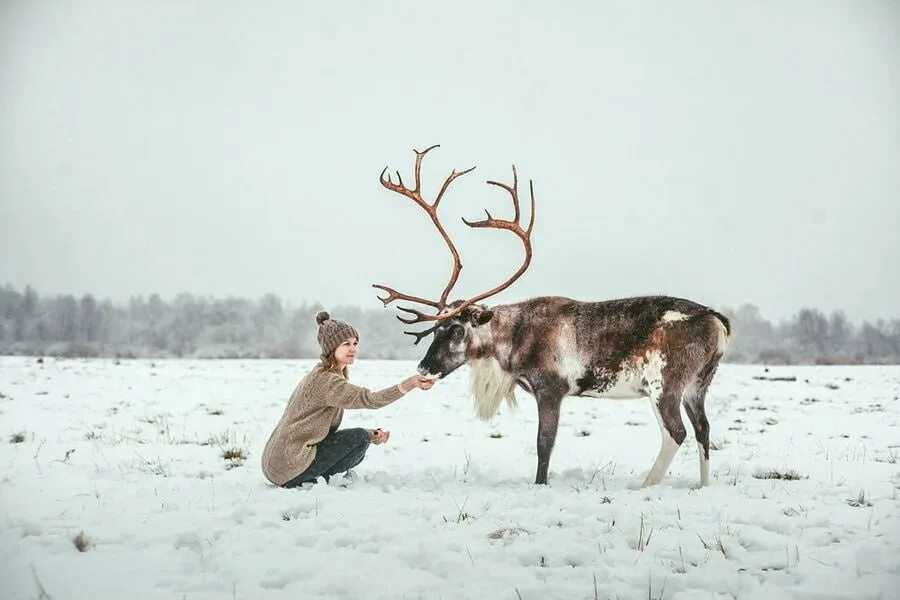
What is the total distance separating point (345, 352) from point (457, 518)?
1.89 m

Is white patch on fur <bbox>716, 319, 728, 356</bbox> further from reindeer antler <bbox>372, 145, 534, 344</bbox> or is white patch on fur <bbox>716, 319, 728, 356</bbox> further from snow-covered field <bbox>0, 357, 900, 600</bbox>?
reindeer antler <bbox>372, 145, 534, 344</bbox>

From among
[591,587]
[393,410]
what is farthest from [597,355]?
[393,410]

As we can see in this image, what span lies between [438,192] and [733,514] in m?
4.62

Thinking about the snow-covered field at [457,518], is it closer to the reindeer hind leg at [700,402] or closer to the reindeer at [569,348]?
the reindeer hind leg at [700,402]

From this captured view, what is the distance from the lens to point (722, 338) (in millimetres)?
6023

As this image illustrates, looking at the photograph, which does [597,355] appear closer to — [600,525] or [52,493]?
[600,525]

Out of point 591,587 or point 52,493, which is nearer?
point 591,587

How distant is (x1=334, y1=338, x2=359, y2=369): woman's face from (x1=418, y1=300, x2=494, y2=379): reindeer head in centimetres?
140

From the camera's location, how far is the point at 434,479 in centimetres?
585

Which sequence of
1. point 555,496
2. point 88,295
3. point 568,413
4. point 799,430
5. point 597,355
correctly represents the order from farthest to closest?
point 88,295
point 568,413
point 799,430
point 597,355
point 555,496

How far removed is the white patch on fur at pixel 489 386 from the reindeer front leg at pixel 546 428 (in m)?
0.50

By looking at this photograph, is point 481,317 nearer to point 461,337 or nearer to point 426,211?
point 461,337

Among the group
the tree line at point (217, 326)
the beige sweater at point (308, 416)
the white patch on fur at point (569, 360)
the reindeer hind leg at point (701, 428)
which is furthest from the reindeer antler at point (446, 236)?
the tree line at point (217, 326)

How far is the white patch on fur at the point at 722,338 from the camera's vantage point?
19.7 feet
